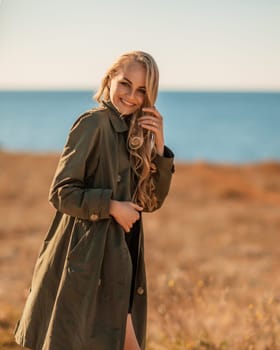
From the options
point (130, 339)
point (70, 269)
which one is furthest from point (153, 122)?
point (130, 339)

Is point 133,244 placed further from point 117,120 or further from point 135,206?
point 117,120

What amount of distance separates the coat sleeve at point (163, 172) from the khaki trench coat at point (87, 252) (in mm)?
168

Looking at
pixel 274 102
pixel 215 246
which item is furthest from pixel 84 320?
pixel 274 102

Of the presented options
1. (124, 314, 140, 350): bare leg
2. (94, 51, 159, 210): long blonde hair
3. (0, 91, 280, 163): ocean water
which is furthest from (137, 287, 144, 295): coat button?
(0, 91, 280, 163): ocean water

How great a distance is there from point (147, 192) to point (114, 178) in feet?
0.82

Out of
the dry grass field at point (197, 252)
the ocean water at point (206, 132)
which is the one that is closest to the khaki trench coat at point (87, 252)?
the dry grass field at point (197, 252)

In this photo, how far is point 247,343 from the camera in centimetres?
387

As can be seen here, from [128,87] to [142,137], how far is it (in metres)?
0.21

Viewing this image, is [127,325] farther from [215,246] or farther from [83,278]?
[215,246]

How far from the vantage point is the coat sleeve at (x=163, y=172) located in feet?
9.48

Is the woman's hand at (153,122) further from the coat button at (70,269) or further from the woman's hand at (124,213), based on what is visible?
the coat button at (70,269)

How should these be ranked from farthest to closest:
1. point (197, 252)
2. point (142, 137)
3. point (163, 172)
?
point (197, 252) → point (163, 172) → point (142, 137)

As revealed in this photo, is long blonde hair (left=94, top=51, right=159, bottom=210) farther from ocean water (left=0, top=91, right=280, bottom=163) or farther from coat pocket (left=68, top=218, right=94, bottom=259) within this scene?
ocean water (left=0, top=91, right=280, bottom=163)

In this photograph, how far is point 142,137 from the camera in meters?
2.79
